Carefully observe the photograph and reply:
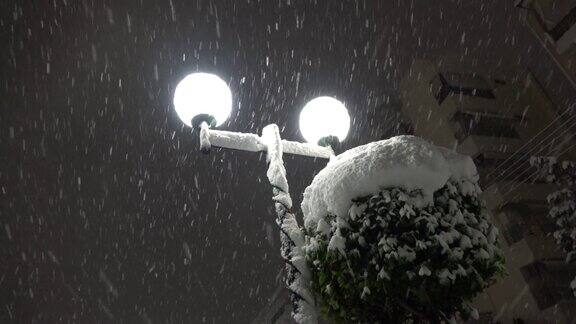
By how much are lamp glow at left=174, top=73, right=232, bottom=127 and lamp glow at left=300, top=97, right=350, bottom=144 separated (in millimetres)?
949

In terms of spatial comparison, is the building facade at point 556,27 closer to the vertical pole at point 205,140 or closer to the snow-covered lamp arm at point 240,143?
the snow-covered lamp arm at point 240,143

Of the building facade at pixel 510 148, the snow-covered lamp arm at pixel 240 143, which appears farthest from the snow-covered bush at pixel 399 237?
the building facade at pixel 510 148

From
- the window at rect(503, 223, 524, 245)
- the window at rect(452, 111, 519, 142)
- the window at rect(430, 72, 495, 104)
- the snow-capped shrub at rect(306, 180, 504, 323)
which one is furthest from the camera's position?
the window at rect(430, 72, 495, 104)

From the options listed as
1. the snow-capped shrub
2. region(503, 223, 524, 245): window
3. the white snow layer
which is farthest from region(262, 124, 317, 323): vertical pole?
region(503, 223, 524, 245): window

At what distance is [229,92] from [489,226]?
8.63 ft

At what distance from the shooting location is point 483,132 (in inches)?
856

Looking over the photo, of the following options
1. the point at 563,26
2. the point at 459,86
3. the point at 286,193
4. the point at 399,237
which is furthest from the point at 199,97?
the point at 459,86

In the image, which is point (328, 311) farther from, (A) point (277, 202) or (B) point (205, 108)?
(B) point (205, 108)

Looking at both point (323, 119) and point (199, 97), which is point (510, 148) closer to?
point (323, 119)

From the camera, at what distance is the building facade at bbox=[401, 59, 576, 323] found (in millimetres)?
16875

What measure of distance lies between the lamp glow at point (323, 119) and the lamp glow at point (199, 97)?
0.95m

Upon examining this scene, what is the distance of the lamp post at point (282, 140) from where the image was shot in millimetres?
3652

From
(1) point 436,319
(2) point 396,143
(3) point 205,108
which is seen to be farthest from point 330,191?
(3) point 205,108

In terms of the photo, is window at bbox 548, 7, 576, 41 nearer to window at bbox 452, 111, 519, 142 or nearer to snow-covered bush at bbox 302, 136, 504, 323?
window at bbox 452, 111, 519, 142
